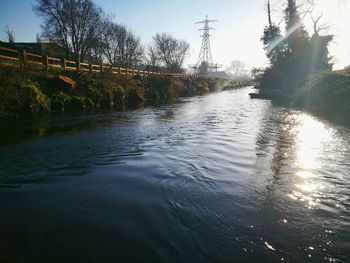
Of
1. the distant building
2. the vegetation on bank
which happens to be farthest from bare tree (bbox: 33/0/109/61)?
the vegetation on bank

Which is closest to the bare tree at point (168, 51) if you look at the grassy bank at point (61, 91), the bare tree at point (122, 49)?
the bare tree at point (122, 49)

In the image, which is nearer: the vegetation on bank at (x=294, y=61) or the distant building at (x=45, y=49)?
the vegetation on bank at (x=294, y=61)

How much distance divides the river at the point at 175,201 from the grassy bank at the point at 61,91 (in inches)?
298

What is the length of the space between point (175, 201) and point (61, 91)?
1803cm

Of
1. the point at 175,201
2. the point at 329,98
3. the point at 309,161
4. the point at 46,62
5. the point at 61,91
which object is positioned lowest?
the point at 175,201

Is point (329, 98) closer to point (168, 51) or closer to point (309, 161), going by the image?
point (309, 161)

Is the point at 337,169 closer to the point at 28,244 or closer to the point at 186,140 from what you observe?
the point at 186,140

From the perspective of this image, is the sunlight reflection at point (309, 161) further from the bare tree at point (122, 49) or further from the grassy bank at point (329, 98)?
the bare tree at point (122, 49)

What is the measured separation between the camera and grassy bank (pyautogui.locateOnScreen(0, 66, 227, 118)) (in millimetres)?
16078

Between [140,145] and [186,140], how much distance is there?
179 cm

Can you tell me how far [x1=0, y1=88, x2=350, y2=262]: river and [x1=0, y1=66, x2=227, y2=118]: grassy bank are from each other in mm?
7570

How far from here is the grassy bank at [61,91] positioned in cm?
1608

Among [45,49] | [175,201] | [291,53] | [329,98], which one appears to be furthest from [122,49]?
[175,201]

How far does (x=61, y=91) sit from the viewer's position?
20.3m
